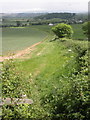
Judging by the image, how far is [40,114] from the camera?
4.05m

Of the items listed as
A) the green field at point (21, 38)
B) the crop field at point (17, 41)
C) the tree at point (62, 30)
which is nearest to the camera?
the crop field at point (17, 41)

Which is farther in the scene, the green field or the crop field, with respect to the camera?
the green field

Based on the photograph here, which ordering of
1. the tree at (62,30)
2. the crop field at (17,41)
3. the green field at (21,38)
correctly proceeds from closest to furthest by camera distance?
the crop field at (17,41), the green field at (21,38), the tree at (62,30)

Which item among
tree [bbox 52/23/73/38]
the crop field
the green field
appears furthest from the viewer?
tree [bbox 52/23/73/38]

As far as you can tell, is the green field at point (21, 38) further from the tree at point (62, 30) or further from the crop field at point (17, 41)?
the tree at point (62, 30)

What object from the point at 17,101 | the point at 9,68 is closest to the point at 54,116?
the point at 17,101

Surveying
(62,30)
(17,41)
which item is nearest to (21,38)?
(17,41)

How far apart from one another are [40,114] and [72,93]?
853 mm

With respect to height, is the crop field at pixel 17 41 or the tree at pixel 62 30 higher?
the tree at pixel 62 30

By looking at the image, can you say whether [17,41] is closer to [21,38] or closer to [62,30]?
[21,38]

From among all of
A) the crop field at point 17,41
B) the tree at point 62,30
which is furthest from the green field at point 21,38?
the tree at point 62,30

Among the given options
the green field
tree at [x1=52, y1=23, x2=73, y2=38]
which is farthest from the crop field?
tree at [x1=52, y1=23, x2=73, y2=38]

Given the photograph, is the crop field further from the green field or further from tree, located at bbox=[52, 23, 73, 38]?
tree, located at bbox=[52, 23, 73, 38]

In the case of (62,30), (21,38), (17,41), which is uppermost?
(62,30)
